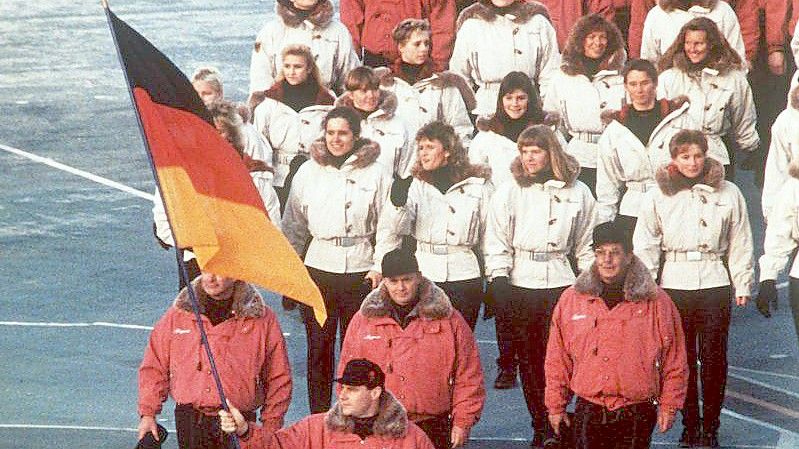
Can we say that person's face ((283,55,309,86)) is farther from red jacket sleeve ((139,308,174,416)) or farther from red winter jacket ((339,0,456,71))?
red jacket sleeve ((139,308,174,416))

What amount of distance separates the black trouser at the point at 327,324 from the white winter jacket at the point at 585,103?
8.42ft

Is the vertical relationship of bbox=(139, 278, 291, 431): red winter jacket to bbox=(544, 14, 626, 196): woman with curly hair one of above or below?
below

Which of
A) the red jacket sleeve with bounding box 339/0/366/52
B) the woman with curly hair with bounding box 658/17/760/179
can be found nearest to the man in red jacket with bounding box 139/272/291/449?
the woman with curly hair with bounding box 658/17/760/179

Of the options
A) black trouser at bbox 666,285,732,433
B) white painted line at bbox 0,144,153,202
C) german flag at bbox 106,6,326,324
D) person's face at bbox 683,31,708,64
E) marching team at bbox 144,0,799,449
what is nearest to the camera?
german flag at bbox 106,6,326,324

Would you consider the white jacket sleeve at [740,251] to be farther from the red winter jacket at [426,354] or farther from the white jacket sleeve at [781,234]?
the red winter jacket at [426,354]

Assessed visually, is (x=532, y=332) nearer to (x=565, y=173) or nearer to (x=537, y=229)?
(x=537, y=229)

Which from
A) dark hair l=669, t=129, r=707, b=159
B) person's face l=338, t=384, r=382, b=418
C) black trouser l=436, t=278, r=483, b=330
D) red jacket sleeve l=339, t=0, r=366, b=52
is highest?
red jacket sleeve l=339, t=0, r=366, b=52

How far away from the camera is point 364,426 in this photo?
13188 millimetres

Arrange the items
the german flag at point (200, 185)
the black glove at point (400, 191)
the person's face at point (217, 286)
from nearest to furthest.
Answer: the german flag at point (200, 185)
the person's face at point (217, 286)
the black glove at point (400, 191)

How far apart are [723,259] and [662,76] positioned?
262 cm

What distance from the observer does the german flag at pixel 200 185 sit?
1255cm

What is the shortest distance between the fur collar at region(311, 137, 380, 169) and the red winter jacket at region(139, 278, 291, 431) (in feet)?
7.99

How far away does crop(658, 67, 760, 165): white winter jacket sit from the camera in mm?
18750

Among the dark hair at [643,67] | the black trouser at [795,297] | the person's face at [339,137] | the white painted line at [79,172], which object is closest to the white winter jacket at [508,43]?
the dark hair at [643,67]
